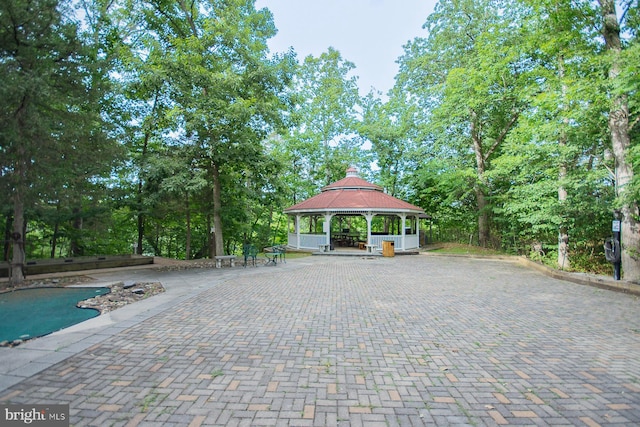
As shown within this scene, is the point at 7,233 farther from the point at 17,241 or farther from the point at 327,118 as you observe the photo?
the point at 327,118

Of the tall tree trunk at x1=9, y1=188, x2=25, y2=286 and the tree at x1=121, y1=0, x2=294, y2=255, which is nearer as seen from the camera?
the tall tree trunk at x1=9, y1=188, x2=25, y2=286

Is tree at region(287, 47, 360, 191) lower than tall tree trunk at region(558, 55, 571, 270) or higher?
higher

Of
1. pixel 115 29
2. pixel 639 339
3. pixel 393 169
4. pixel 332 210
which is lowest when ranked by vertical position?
pixel 639 339

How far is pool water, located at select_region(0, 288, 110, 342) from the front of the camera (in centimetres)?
510

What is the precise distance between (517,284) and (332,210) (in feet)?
32.8

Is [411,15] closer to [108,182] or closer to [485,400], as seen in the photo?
[108,182]

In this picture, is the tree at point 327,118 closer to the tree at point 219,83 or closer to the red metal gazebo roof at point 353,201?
the red metal gazebo roof at point 353,201

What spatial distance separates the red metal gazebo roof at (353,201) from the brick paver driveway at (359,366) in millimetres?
10501

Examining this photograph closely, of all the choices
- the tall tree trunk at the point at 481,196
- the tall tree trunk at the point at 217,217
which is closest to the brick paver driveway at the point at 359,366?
the tall tree trunk at the point at 217,217

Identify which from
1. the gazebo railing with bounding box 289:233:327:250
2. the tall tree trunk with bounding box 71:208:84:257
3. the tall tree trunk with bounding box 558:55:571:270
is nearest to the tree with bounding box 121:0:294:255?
the tall tree trunk with bounding box 71:208:84:257

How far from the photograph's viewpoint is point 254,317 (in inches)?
199

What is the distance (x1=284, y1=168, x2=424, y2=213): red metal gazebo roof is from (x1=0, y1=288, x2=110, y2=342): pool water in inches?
446

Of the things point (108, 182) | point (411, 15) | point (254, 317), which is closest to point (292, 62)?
point (108, 182)

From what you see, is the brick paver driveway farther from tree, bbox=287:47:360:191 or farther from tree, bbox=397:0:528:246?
tree, bbox=287:47:360:191
